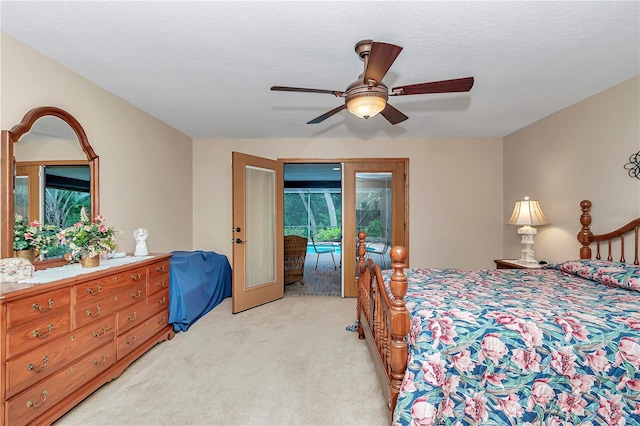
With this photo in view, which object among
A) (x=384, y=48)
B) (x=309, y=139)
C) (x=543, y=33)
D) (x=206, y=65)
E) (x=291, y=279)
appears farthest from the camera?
(x=291, y=279)

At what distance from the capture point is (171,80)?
2592 millimetres

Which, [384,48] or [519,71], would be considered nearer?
[384,48]

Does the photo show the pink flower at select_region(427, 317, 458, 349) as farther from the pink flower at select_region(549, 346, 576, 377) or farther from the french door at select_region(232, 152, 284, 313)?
the french door at select_region(232, 152, 284, 313)

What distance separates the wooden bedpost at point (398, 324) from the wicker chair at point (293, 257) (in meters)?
3.56

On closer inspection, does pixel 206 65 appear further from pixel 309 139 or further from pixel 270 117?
pixel 309 139

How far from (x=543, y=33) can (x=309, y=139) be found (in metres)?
3.08

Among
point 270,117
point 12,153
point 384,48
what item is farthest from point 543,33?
point 12,153

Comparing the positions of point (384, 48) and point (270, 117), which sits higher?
point (270, 117)

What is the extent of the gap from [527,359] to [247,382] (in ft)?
5.89

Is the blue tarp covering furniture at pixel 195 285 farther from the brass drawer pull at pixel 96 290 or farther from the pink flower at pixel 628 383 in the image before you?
the pink flower at pixel 628 383

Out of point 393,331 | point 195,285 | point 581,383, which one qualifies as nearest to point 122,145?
point 195,285

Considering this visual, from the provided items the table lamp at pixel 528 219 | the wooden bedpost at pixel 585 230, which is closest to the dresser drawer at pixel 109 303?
the table lamp at pixel 528 219

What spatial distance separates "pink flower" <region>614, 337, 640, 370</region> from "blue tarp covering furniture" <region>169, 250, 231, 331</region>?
330 centimetres

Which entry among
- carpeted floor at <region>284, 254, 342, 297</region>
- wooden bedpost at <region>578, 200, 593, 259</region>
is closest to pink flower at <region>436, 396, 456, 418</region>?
wooden bedpost at <region>578, 200, 593, 259</region>
